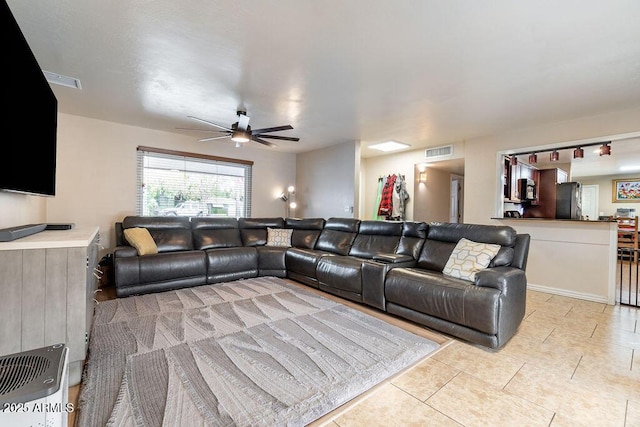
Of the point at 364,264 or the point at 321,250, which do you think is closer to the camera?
the point at 364,264

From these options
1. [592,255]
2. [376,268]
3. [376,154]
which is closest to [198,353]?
[376,268]

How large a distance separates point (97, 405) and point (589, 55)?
4095mm

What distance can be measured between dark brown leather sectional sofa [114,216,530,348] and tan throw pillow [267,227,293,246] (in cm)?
11

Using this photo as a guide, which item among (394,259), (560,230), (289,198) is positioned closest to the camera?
(394,259)

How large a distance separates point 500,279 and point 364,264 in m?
1.31

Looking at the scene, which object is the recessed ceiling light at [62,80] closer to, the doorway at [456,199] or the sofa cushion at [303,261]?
the sofa cushion at [303,261]

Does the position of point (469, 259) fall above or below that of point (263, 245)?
above

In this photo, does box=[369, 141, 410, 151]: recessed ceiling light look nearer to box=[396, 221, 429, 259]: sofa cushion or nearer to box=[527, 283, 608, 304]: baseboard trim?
box=[396, 221, 429, 259]: sofa cushion

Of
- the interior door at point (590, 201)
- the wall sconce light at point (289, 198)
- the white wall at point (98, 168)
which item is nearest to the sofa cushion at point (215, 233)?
the white wall at point (98, 168)

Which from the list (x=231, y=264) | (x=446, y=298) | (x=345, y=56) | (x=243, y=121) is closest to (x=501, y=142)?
(x=446, y=298)

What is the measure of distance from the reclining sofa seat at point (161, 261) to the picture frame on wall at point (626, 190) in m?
10.9

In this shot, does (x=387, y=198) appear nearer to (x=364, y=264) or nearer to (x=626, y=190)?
(x=364, y=264)

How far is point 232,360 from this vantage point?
197 centimetres

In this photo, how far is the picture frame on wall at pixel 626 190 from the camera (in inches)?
Result: 305
